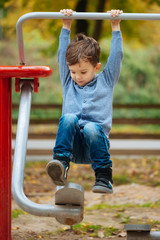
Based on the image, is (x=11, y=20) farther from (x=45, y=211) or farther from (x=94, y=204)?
(x=45, y=211)

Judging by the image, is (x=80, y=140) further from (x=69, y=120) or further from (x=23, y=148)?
(x=23, y=148)

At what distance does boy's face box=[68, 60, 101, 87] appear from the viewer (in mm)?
2628

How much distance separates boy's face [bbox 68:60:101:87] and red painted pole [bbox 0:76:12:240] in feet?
1.63

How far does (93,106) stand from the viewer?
2.66 m

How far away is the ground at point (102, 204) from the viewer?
12.2 ft

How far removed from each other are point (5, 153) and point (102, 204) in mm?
2316

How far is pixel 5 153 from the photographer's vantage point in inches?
113

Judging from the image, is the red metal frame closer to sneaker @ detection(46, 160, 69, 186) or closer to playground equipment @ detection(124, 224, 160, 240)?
sneaker @ detection(46, 160, 69, 186)

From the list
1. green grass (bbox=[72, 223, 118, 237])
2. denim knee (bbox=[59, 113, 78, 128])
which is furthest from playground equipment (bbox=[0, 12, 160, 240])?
green grass (bbox=[72, 223, 118, 237])

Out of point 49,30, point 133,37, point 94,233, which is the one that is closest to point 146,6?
point 133,37

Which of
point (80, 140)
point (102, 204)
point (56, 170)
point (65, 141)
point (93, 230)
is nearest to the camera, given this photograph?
point (56, 170)

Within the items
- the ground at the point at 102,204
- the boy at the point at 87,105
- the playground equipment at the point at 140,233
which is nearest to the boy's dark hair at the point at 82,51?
the boy at the point at 87,105

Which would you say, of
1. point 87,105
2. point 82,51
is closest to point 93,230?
point 87,105

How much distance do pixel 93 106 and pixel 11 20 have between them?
22.2 ft
